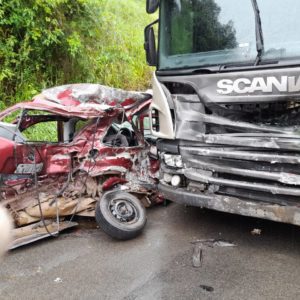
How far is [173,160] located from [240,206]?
34.5 inches

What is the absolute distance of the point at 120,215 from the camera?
4.46 metres

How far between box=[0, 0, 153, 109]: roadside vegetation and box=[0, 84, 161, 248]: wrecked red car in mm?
3349

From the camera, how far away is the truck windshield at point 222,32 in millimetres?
3844

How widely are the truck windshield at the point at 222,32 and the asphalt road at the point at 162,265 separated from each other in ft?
5.96

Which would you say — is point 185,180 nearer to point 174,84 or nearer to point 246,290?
point 174,84

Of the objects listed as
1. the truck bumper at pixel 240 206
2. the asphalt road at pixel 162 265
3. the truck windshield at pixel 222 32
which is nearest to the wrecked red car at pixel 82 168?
the asphalt road at pixel 162 265

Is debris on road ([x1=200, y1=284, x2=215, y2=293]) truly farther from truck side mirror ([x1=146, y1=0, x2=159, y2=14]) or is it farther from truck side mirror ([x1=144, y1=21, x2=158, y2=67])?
truck side mirror ([x1=146, y1=0, x2=159, y2=14])

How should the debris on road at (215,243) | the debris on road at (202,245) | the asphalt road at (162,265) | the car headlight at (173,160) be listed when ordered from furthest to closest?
1. the car headlight at (173,160)
2. the debris on road at (215,243)
3. the debris on road at (202,245)
4. the asphalt road at (162,265)

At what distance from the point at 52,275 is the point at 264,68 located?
2633 millimetres

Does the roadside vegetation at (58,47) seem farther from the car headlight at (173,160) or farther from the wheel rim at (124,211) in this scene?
the car headlight at (173,160)

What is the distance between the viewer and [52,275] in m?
3.62

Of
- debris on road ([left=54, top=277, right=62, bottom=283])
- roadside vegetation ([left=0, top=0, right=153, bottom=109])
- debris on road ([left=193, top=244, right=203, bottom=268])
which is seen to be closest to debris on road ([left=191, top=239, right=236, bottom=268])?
debris on road ([left=193, top=244, right=203, bottom=268])

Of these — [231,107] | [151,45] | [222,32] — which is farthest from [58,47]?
[231,107]

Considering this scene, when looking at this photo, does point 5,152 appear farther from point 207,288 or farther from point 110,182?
point 207,288
